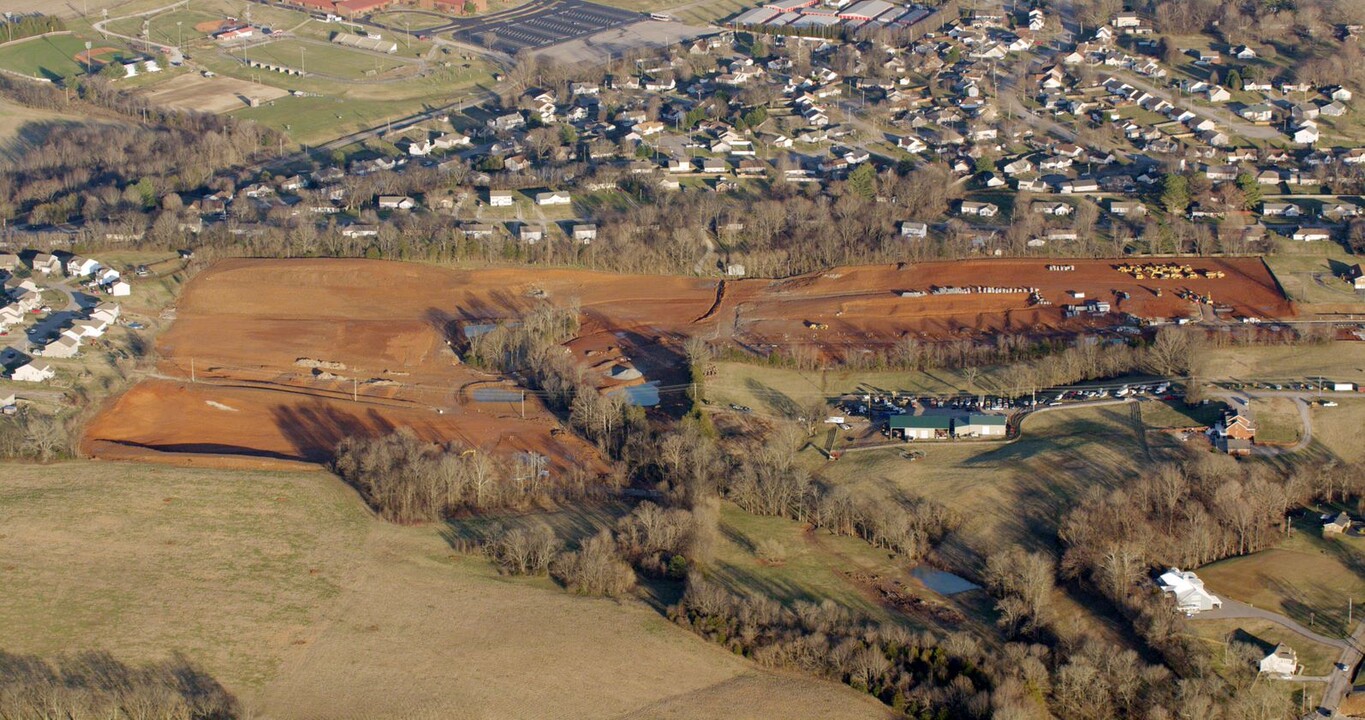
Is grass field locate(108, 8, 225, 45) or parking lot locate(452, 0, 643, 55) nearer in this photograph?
grass field locate(108, 8, 225, 45)

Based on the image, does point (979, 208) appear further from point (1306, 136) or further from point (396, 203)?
point (396, 203)

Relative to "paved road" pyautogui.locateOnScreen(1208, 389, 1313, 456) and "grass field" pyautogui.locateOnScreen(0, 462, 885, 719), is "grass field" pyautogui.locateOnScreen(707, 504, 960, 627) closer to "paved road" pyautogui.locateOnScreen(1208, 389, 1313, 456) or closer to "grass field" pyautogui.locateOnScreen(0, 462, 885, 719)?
"grass field" pyautogui.locateOnScreen(0, 462, 885, 719)

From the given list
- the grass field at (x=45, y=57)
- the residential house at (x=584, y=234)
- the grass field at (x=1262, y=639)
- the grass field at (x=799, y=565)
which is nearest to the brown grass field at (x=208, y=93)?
the grass field at (x=45, y=57)

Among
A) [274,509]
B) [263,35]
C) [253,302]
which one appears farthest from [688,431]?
[263,35]

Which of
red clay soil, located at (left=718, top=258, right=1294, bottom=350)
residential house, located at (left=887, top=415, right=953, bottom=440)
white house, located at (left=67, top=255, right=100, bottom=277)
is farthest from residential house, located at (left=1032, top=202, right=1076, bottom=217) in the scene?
white house, located at (left=67, top=255, right=100, bottom=277)

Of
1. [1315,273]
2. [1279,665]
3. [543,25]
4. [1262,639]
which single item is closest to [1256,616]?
[1262,639]

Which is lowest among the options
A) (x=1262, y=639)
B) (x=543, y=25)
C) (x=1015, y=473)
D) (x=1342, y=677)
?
(x=1342, y=677)
